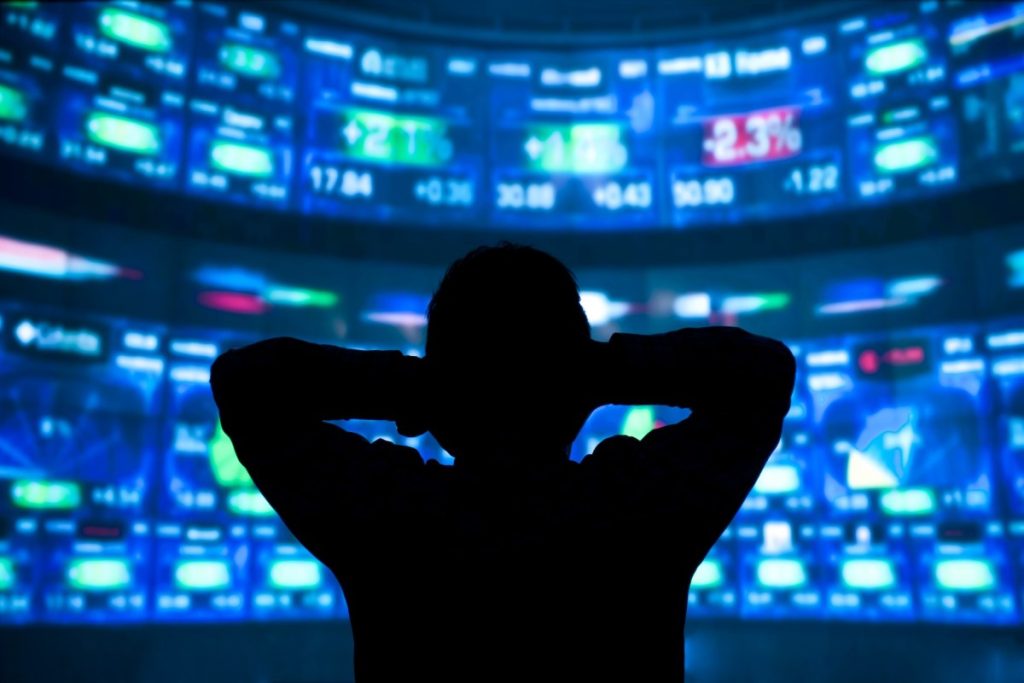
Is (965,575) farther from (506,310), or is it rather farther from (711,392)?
(506,310)

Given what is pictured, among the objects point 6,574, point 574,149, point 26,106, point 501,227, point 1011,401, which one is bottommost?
point 6,574

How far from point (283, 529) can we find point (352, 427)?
0.89 m

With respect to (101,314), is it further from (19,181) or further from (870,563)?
(870,563)

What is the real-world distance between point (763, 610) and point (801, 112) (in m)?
3.84

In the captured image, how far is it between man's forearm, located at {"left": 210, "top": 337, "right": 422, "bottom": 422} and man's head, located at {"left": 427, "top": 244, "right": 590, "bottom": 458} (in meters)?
0.04

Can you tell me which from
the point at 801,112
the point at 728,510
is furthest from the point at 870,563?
the point at 728,510

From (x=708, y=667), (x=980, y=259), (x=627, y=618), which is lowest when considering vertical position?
(x=708, y=667)

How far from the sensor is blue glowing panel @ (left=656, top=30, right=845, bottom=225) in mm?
7051

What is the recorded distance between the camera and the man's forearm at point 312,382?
31.1 inches

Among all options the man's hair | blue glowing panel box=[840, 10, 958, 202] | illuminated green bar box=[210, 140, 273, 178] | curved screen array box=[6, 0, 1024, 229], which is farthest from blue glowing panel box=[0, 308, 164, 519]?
the man's hair

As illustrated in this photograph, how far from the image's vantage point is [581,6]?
7.85 metres

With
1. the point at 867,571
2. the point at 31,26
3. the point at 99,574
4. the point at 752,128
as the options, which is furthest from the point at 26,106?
the point at 867,571

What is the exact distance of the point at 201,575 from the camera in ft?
20.1

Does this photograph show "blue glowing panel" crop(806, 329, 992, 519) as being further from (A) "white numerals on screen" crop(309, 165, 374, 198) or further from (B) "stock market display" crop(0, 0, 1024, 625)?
(A) "white numerals on screen" crop(309, 165, 374, 198)
